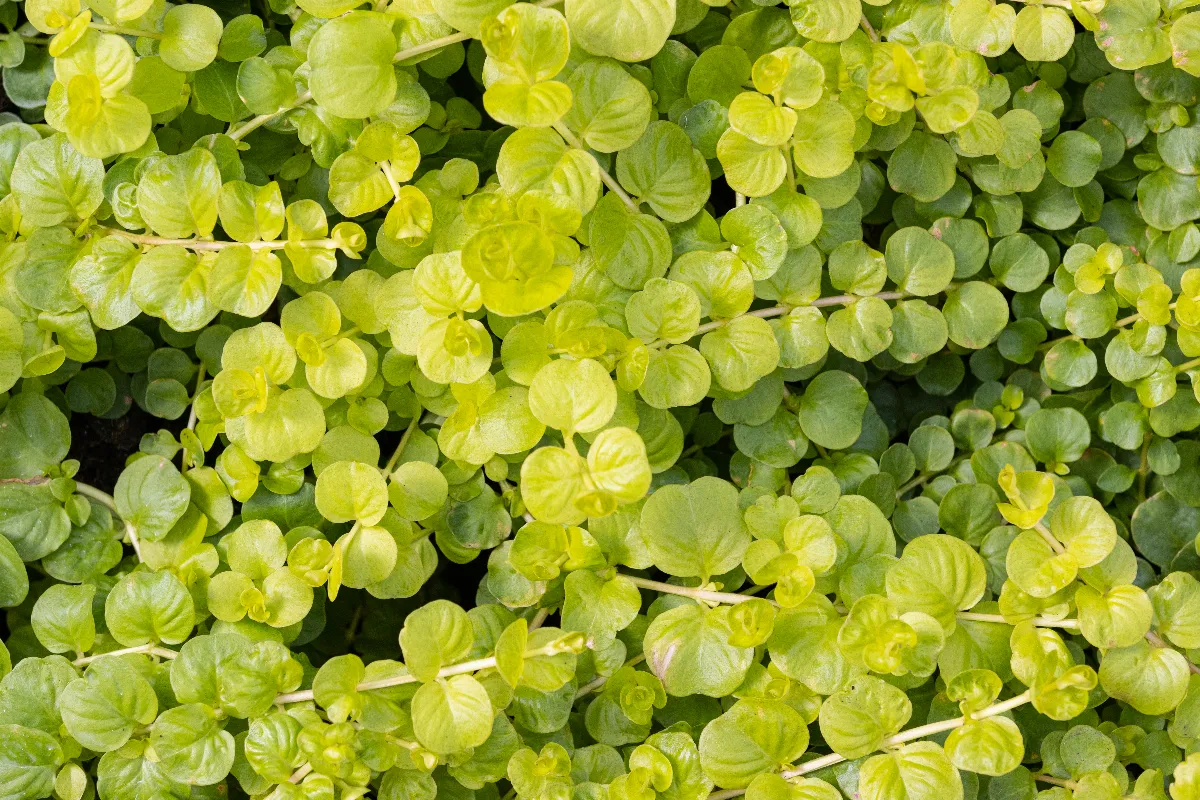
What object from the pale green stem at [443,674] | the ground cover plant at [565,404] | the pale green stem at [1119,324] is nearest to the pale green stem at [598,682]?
the ground cover plant at [565,404]

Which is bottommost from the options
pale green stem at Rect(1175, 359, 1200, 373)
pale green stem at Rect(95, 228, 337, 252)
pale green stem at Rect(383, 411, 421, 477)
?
pale green stem at Rect(383, 411, 421, 477)

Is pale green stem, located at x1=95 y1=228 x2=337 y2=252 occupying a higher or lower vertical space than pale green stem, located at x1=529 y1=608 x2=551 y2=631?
higher

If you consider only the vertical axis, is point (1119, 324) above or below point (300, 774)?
above

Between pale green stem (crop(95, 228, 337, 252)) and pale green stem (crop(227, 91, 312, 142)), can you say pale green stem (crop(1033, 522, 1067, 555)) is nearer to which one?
pale green stem (crop(95, 228, 337, 252))

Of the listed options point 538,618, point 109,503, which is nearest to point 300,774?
point 538,618

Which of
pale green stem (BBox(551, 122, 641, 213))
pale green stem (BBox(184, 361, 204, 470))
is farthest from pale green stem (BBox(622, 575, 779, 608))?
pale green stem (BBox(184, 361, 204, 470))

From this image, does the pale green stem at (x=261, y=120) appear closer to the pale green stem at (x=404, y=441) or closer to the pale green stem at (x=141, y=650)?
the pale green stem at (x=404, y=441)

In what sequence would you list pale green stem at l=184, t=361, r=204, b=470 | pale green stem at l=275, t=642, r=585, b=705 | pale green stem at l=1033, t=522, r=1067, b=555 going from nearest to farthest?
pale green stem at l=275, t=642, r=585, b=705 → pale green stem at l=1033, t=522, r=1067, b=555 → pale green stem at l=184, t=361, r=204, b=470

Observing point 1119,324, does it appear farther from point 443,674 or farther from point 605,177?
point 443,674
